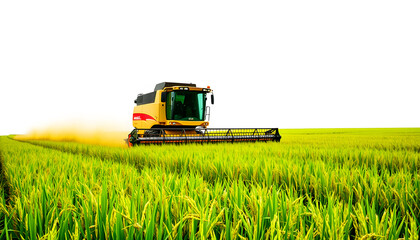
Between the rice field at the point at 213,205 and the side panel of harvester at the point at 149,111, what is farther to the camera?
the side panel of harvester at the point at 149,111

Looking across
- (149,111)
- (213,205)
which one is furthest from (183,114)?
(213,205)

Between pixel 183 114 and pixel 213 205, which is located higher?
pixel 183 114

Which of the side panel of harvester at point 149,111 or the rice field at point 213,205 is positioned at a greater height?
the side panel of harvester at point 149,111

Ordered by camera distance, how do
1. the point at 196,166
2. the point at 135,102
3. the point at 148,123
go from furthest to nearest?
the point at 135,102 → the point at 148,123 → the point at 196,166

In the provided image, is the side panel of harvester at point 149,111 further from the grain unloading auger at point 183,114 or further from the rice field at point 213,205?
the rice field at point 213,205

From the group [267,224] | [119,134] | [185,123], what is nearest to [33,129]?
[119,134]

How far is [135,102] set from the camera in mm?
15898

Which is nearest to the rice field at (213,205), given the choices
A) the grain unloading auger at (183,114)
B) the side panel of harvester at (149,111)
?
the grain unloading auger at (183,114)

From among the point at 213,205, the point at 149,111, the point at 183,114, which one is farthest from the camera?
the point at 149,111

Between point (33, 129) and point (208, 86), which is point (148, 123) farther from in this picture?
point (33, 129)

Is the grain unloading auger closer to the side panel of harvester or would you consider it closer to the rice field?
the side panel of harvester

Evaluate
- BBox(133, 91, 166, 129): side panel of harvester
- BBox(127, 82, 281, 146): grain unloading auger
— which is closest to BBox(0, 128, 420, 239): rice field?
BBox(127, 82, 281, 146): grain unloading auger

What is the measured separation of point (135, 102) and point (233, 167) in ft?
42.8

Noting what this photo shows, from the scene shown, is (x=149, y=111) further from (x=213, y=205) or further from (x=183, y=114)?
(x=213, y=205)
